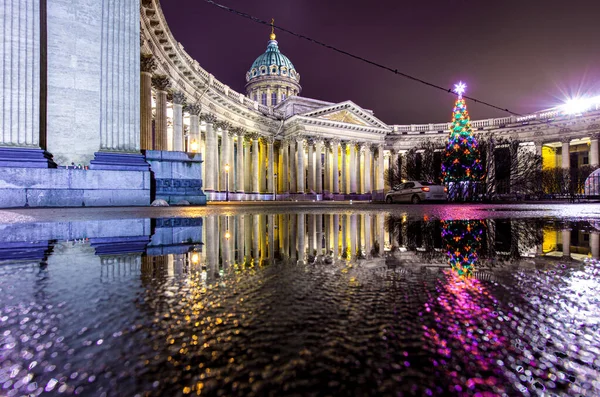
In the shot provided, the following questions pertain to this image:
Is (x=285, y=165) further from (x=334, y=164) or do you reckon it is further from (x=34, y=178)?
(x=34, y=178)

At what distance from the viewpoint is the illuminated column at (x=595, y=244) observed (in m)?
2.16

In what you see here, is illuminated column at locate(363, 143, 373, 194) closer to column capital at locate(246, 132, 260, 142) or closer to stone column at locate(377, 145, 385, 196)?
stone column at locate(377, 145, 385, 196)

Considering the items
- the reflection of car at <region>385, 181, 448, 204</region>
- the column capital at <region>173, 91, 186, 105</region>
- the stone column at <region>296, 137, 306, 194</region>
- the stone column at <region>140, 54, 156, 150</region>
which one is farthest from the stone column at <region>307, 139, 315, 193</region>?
the stone column at <region>140, 54, 156, 150</region>

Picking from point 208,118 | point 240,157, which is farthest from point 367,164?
point 208,118

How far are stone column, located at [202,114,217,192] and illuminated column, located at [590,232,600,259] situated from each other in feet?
91.1

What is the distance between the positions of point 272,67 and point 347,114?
25.1m

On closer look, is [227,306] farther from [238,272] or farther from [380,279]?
[380,279]

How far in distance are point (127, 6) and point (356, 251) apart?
38.9 ft

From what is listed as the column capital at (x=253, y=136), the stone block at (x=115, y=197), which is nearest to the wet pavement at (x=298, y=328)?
the stone block at (x=115, y=197)

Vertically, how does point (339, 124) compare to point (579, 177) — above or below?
above

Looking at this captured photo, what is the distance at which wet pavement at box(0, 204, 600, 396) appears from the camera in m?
0.59

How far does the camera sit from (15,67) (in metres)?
8.84

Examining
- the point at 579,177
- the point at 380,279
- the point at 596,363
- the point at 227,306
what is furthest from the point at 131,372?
the point at 579,177

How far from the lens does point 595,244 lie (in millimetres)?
2635
